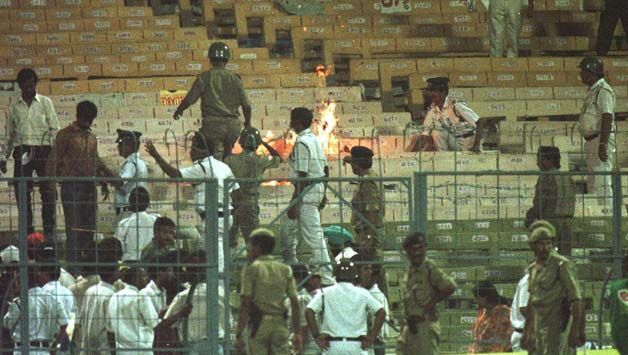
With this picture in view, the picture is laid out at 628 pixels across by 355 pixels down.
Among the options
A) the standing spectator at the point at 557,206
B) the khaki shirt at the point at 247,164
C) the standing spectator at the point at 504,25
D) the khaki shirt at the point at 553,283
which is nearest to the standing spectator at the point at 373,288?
the standing spectator at the point at 557,206

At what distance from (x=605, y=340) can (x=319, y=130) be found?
8.16 meters

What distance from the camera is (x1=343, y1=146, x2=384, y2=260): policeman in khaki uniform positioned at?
713 inches

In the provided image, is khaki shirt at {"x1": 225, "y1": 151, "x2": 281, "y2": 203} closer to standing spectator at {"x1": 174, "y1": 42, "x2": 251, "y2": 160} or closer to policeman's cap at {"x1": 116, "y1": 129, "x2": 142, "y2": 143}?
standing spectator at {"x1": 174, "y1": 42, "x2": 251, "y2": 160}

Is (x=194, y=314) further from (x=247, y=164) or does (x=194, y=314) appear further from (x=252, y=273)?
(x=247, y=164)

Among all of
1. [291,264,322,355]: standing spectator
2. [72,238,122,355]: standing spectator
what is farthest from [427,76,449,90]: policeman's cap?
[72,238,122,355]: standing spectator

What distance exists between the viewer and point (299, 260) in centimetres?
1866

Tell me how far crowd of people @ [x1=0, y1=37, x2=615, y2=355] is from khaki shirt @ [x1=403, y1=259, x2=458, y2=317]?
0.01 m

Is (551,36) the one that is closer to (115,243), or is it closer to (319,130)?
(319,130)

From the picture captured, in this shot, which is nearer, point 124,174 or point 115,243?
point 115,243

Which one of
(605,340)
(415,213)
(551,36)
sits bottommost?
(605,340)

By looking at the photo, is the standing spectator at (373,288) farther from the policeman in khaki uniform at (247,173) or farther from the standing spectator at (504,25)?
the standing spectator at (504,25)

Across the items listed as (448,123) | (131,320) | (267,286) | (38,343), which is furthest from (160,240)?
(448,123)

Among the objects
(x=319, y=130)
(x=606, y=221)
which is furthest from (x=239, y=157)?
(x=319, y=130)

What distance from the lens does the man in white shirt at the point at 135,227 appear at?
1750 centimetres
